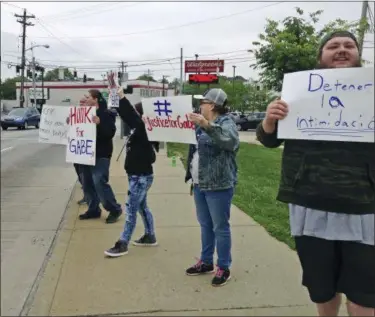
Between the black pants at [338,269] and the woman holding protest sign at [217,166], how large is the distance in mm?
1325

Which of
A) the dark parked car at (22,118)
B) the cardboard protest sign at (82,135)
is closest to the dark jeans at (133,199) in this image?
the cardboard protest sign at (82,135)

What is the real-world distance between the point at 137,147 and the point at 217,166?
126cm

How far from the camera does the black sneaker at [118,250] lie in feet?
15.4

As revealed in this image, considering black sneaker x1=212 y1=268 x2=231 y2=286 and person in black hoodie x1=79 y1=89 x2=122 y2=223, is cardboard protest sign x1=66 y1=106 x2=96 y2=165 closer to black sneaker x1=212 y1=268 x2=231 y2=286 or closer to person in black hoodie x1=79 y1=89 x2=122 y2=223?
person in black hoodie x1=79 y1=89 x2=122 y2=223

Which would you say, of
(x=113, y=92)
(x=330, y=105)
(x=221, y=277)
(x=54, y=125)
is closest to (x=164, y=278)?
(x=221, y=277)

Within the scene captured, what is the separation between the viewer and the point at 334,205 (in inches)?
95.0

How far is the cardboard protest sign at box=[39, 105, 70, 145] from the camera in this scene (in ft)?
20.9

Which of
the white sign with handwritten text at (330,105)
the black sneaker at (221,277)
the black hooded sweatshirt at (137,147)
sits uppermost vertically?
the white sign with handwritten text at (330,105)

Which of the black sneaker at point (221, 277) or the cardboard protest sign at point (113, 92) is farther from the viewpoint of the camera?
the cardboard protest sign at point (113, 92)

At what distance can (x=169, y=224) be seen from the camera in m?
6.07

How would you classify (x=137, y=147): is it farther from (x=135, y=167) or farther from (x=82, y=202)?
(x=82, y=202)

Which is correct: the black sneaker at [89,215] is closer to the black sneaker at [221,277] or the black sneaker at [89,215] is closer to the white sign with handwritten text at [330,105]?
the black sneaker at [221,277]

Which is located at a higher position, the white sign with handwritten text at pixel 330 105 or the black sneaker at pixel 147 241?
the white sign with handwritten text at pixel 330 105

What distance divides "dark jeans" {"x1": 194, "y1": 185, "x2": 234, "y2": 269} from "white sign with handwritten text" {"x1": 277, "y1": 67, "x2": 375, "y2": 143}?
1407 millimetres
